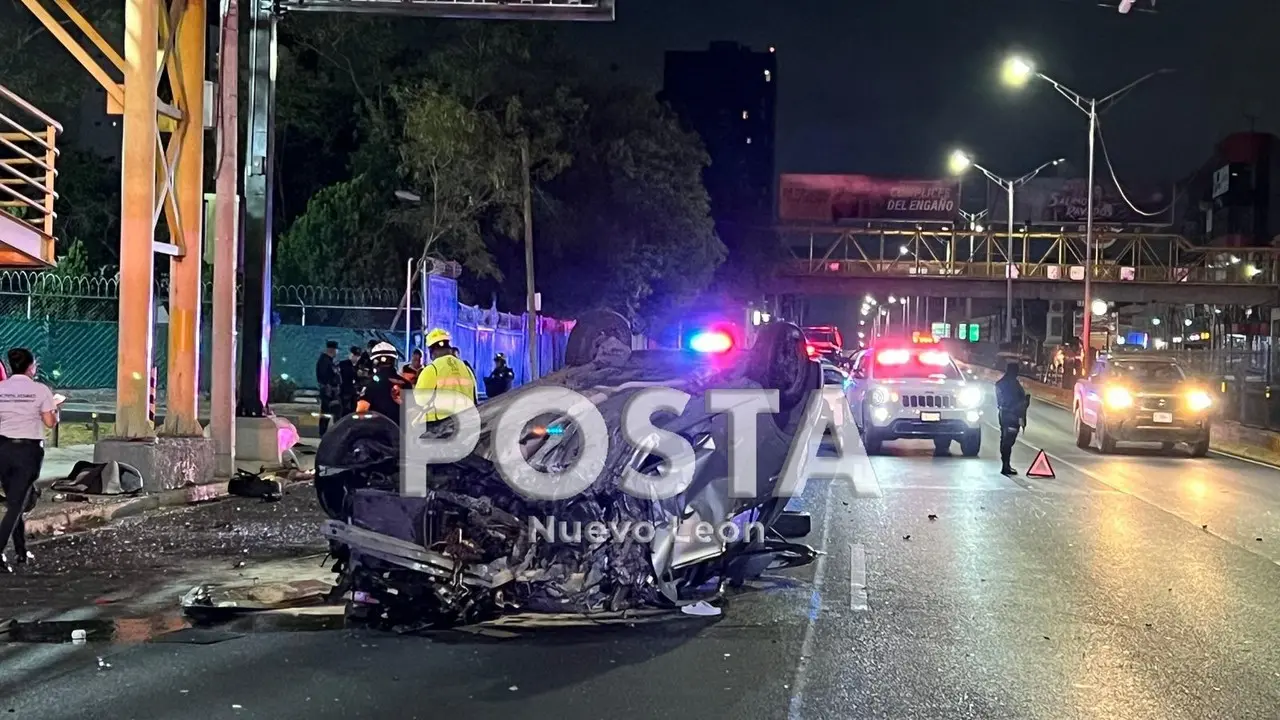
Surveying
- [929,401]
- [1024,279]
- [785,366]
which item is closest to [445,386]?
[785,366]

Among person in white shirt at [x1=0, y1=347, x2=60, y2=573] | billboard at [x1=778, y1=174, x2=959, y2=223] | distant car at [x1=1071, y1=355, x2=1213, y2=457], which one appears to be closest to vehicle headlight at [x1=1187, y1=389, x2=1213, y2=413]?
distant car at [x1=1071, y1=355, x2=1213, y2=457]

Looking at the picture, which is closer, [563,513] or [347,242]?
[563,513]

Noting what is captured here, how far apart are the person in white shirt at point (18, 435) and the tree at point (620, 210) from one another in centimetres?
2581

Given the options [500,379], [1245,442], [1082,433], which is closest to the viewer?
[500,379]

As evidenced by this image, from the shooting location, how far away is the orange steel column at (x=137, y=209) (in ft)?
44.0

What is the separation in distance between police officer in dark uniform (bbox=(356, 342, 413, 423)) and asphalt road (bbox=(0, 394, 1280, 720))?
335 cm

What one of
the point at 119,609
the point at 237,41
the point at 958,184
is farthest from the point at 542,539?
the point at 958,184

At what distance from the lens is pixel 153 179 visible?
13.6 meters

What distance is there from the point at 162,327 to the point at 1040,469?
21.1 metres

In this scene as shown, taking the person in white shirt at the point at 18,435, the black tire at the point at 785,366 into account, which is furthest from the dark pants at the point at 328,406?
the black tire at the point at 785,366

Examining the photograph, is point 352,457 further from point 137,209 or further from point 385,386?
point 137,209

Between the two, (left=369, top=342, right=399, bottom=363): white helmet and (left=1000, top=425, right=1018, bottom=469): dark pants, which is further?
(left=1000, top=425, right=1018, bottom=469): dark pants

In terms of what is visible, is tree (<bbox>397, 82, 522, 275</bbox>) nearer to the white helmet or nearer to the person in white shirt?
the white helmet

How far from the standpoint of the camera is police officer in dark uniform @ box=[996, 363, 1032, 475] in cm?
1672
